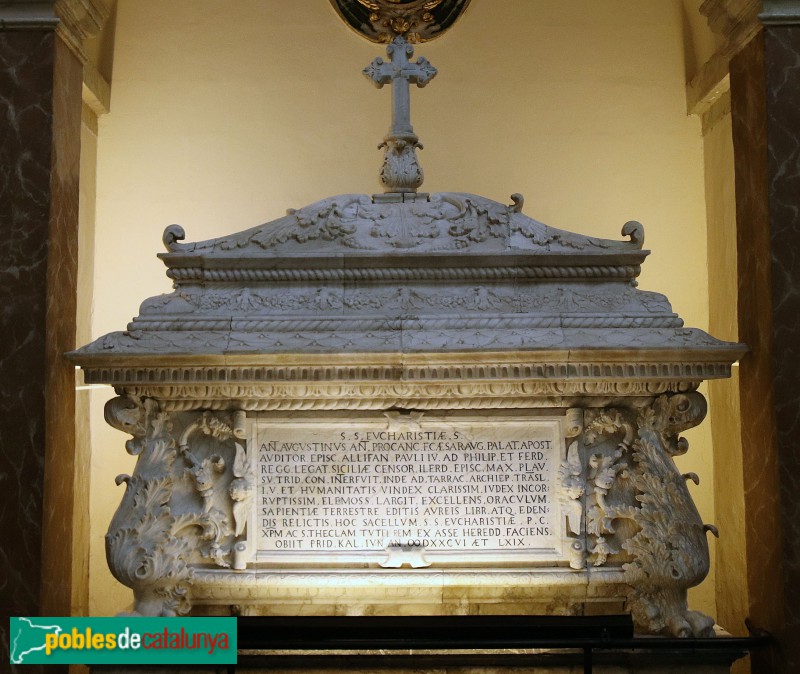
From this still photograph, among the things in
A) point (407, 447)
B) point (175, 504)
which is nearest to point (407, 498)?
point (407, 447)

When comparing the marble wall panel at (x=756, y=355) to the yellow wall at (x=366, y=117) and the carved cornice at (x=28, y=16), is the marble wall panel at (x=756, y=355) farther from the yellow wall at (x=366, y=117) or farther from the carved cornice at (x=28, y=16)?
the carved cornice at (x=28, y=16)

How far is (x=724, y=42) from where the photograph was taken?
511 cm

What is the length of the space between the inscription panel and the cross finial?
3.72 ft

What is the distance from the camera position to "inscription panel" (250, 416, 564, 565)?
4418 mm

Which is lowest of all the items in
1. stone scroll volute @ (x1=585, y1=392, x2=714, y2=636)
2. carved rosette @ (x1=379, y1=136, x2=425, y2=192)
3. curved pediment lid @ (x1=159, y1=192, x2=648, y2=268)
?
stone scroll volute @ (x1=585, y1=392, x2=714, y2=636)

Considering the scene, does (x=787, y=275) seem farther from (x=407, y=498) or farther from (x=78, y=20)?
(x=78, y=20)

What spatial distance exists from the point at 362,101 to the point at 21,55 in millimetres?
2190

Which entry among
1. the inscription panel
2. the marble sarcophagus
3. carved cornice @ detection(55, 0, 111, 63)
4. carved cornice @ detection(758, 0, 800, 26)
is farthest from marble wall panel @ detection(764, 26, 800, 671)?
carved cornice @ detection(55, 0, 111, 63)

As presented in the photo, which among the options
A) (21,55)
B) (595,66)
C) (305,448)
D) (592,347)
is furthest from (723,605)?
(21,55)

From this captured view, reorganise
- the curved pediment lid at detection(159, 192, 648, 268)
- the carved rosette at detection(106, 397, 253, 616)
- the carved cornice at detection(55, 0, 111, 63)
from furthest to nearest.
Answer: the carved cornice at detection(55, 0, 111, 63) → the curved pediment lid at detection(159, 192, 648, 268) → the carved rosette at detection(106, 397, 253, 616)

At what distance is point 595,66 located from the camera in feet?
20.4

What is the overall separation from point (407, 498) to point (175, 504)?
97 cm

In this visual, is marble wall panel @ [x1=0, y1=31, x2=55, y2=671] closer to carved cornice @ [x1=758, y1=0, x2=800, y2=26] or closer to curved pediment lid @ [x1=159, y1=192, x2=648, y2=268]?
curved pediment lid @ [x1=159, y1=192, x2=648, y2=268]

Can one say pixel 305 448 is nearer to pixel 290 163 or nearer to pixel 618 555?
pixel 618 555
